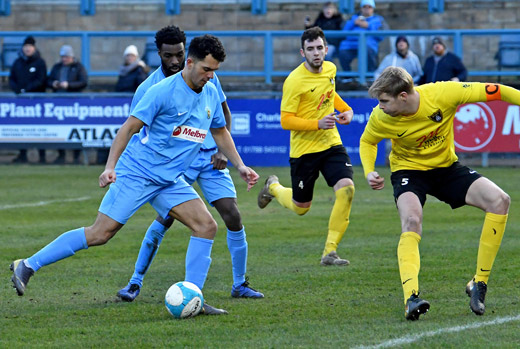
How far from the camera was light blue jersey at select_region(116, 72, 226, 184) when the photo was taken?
6.54 m

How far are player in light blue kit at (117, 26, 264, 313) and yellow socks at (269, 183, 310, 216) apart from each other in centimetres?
254

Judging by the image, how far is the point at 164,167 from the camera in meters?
6.75

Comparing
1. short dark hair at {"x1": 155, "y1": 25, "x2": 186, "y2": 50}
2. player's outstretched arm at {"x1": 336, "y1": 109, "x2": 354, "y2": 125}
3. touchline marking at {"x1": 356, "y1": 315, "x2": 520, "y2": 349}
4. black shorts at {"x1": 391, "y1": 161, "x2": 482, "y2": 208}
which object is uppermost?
short dark hair at {"x1": 155, "y1": 25, "x2": 186, "y2": 50}

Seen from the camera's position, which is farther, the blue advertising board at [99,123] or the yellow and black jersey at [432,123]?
the blue advertising board at [99,123]

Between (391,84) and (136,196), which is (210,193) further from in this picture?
(391,84)

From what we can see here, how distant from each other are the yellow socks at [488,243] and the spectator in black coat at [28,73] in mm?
14283

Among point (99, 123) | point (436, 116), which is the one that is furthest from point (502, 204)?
point (99, 123)

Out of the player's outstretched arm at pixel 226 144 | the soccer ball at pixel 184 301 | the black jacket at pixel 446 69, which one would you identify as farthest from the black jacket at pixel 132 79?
the soccer ball at pixel 184 301

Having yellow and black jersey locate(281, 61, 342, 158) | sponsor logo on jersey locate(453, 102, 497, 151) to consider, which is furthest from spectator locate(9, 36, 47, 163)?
yellow and black jersey locate(281, 61, 342, 158)

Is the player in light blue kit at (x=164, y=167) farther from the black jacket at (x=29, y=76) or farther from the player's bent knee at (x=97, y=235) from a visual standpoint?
the black jacket at (x=29, y=76)

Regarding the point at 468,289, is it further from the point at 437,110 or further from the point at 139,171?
the point at 139,171

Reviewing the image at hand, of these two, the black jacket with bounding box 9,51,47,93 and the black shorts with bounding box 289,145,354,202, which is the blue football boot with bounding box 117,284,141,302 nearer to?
the black shorts with bounding box 289,145,354,202

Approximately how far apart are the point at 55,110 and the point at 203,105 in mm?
12876

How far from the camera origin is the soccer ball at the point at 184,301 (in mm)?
6629
